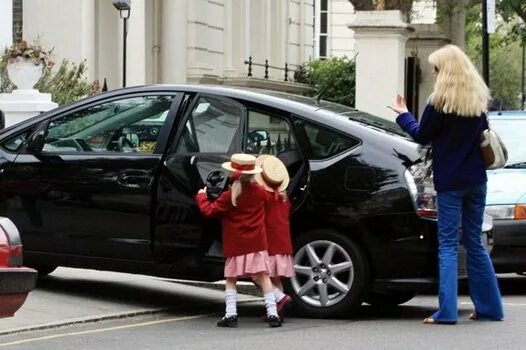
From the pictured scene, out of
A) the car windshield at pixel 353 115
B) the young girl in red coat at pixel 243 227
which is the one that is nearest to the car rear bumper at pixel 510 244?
the car windshield at pixel 353 115

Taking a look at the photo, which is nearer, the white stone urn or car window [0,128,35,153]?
car window [0,128,35,153]

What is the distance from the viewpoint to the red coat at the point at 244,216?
8.89m

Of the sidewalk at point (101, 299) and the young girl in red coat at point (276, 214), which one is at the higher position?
the young girl in red coat at point (276, 214)

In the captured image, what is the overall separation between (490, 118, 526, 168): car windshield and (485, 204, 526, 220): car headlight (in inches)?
49.9

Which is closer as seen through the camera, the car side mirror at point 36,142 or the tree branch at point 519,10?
the car side mirror at point 36,142

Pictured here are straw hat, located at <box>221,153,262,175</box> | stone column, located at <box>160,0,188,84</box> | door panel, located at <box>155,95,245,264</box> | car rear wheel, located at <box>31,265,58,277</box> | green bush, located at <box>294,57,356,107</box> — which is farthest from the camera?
stone column, located at <box>160,0,188,84</box>

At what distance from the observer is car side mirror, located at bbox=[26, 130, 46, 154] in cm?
1004

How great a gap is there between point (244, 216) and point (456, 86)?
1.72 meters

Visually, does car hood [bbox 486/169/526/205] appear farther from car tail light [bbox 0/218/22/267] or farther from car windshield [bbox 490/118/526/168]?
car tail light [bbox 0/218/22/267]

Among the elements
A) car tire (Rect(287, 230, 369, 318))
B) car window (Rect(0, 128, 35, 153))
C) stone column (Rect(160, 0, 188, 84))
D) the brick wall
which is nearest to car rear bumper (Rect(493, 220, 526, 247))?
car tire (Rect(287, 230, 369, 318))

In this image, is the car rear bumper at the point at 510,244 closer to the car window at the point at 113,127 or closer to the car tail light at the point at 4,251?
the car window at the point at 113,127

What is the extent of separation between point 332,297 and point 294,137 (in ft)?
4.00

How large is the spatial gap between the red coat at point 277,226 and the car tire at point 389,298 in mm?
1227

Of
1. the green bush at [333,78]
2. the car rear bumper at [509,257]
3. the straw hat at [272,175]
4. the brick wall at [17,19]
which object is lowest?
the car rear bumper at [509,257]
